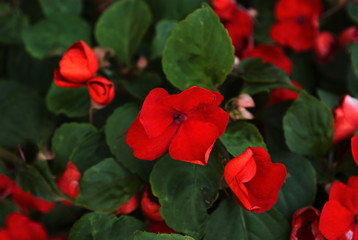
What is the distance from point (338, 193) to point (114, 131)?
1.06ft

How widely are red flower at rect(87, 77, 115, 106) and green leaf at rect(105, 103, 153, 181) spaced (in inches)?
1.2

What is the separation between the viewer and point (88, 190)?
1.89ft

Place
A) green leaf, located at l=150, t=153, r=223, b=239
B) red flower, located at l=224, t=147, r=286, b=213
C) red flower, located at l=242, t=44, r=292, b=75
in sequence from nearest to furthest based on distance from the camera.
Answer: red flower, located at l=224, t=147, r=286, b=213
green leaf, located at l=150, t=153, r=223, b=239
red flower, located at l=242, t=44, r=292, b=75

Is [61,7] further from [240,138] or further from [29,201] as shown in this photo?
[240,138]

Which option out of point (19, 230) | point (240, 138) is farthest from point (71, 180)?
point (240, 138)

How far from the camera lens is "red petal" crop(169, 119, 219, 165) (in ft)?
1.46

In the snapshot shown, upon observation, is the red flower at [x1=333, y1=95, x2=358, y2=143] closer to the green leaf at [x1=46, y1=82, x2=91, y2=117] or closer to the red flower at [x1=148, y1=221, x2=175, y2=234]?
the red flower at [x1=148, y1=221, x2=175, y2=234]

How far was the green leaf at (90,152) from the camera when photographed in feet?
1.98

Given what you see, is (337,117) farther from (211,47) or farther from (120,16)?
(120,16)

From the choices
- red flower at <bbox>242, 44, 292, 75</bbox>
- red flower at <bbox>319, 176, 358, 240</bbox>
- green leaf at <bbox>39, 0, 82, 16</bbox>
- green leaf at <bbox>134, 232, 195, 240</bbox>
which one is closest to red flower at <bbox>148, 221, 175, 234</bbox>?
green leaf at <bbox>134, 232, 195, 240</bbox>

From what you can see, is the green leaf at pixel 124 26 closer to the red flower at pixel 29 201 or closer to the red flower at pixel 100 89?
the red flower at pixel 100 89

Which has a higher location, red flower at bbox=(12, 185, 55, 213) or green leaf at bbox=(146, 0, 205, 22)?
green leaf at bbox=(146, 0, 205, 22)

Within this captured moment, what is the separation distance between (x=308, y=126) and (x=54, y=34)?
51 centimetres

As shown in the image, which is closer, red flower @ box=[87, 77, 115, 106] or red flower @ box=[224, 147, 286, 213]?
red flower @ box=[224, 147, 286, 213]
